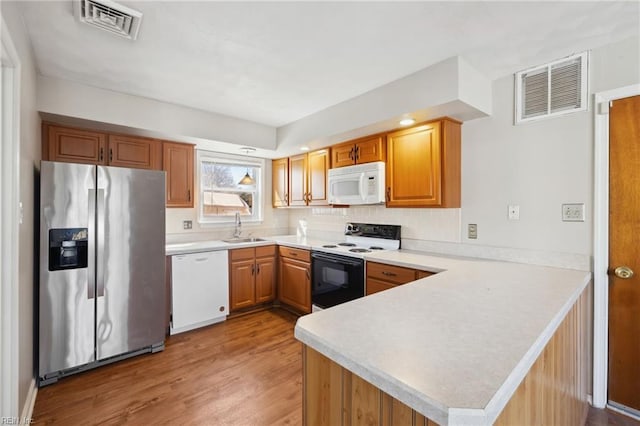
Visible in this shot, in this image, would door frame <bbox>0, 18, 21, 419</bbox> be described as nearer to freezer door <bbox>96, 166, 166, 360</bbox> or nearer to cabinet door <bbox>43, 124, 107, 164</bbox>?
freezer door <bbox>96, 166, 166, 360</bbox>

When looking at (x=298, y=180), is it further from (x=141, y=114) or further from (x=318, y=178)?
(x=141, y=114)

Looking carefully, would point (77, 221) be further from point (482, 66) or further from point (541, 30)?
point (541, 30)

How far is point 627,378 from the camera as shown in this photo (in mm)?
1854

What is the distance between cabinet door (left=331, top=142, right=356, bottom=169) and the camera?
3.20 meters

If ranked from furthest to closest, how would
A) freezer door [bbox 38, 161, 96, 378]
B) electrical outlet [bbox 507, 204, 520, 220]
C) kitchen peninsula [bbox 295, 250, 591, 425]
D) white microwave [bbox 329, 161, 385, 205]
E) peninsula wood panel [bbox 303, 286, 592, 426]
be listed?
1. white microwave [bbox 329, 161, 385, 205]
2. electrical outlet [bbox 507, 204, 520, 220]
3. freezer door [bbox 38, 161, 96, 378]
4. peninsula wood panel [bbox 303, 286, 592, 426]
5. kitchen peninsula [bbox 295, 250, 591, 425]

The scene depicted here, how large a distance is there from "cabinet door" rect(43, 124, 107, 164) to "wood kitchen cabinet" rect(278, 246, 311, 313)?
2.15 meters

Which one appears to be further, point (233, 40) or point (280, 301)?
point (280, 301)

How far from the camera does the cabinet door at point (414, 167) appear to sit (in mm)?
2484

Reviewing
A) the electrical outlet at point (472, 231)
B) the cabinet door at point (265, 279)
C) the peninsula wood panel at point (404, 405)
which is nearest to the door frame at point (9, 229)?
the peninsula wood panel at point (404, 405)

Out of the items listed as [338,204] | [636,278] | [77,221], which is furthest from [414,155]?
[77,221]

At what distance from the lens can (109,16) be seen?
1.64m

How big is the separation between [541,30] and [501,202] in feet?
3.91

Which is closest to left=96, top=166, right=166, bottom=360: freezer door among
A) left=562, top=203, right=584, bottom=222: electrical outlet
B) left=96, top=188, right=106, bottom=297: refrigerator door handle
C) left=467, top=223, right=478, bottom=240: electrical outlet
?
left=96, top=188, right=106, bottom=297: refrigerator door handle

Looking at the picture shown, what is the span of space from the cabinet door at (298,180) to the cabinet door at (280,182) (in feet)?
0.29
